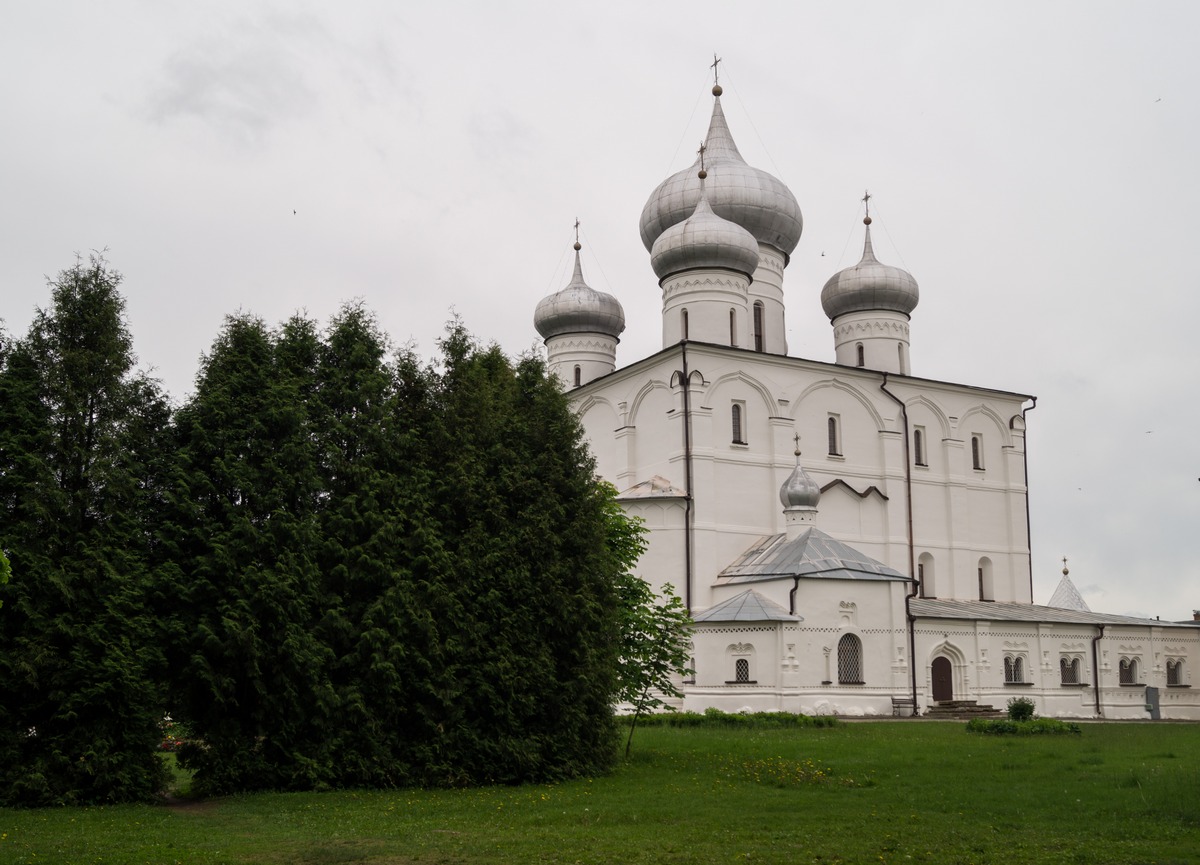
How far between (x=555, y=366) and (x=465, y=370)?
21121mm

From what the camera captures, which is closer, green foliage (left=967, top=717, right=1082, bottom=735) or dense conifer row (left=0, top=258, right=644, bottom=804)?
dense conifer row (left=0, top=258, right=644, bottom=804)

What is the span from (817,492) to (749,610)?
14.4 feet

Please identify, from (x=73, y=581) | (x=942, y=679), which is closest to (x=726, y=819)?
(x=73, y=581)

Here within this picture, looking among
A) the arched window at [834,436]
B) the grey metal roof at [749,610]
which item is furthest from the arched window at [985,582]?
the grey metal roof at [749,610]

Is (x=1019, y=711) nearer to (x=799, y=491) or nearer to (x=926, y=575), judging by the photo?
(x=799, y=491)

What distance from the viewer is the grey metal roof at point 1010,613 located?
28281 millimetres

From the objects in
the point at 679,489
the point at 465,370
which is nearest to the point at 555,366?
the point at 679,489

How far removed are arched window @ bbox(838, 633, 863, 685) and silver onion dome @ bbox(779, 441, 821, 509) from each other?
3840 millimetres

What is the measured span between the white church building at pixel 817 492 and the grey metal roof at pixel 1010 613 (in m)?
0.12

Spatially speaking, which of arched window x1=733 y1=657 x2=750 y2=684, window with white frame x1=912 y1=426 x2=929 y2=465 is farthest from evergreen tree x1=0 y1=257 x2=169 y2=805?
window with white frame x1=912 y1=426 x2=929 y2=465

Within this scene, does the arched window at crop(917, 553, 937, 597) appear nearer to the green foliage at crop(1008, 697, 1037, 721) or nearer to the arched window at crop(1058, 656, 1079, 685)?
the arched window at crop(1058, 656, 1079, 685)

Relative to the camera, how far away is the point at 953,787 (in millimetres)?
12820

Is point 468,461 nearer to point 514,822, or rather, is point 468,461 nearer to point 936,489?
point 514,822

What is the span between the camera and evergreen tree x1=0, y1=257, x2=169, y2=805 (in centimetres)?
1256
